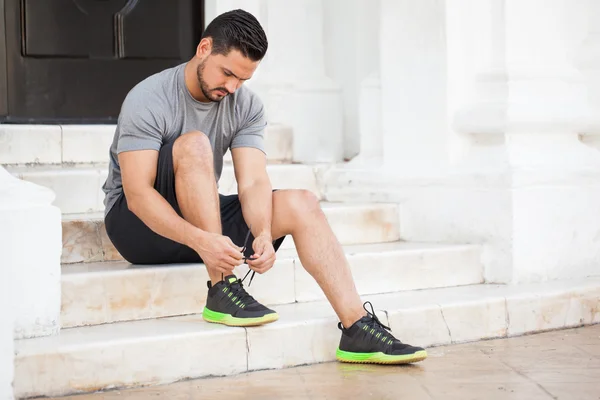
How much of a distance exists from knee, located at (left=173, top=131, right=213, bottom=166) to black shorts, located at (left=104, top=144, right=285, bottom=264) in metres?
0.18

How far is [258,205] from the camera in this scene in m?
3.79

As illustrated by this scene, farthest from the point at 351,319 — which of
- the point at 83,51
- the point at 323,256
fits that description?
the point at 83,51

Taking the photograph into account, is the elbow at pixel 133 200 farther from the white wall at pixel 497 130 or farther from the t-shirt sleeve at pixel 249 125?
the white wall at pixel 497 130

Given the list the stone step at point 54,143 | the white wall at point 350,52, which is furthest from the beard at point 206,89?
the white wall at point 350,52

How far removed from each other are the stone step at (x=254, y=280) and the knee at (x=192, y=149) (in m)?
0.51

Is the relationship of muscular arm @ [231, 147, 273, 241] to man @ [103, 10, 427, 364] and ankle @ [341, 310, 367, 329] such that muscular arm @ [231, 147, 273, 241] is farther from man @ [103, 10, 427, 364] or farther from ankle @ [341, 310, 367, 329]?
ankle @ [341, 310, 367, 329]

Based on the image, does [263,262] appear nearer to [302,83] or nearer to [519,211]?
[519,211]

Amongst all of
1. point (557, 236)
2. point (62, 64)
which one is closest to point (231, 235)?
point (557, 236)

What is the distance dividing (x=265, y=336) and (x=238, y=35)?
3.60 ft

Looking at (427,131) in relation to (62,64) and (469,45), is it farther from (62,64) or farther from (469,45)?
(62,64)

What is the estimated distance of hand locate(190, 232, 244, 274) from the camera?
3.51 meters

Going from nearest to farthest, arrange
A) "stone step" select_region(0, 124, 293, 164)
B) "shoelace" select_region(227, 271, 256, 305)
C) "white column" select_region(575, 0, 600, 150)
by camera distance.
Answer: "shoelace" select_region(227, 271, 256, 305)
"stone step" select_region(0, 124, 293, 164)
"white column" select_region(575, 0, 600, 150)

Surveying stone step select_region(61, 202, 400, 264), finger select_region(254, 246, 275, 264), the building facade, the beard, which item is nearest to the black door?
the building facade

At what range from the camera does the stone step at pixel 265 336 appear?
11.1 feet
